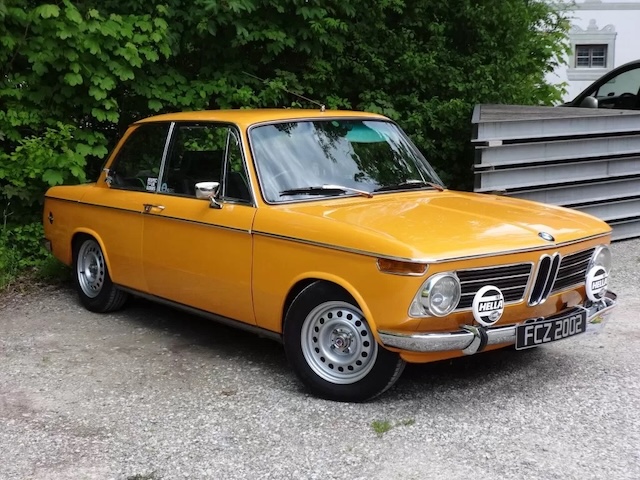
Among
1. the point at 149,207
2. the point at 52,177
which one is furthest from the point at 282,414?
the point at 52,177

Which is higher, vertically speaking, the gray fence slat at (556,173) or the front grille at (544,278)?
the gray fence slat at (556,173)

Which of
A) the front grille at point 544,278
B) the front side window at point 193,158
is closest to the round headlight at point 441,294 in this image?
the front grille at point 544,278

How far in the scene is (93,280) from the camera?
7.02 m

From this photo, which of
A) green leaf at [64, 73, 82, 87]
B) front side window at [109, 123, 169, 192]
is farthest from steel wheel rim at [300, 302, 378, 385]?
green leaf at [64, 73, 82, 87]

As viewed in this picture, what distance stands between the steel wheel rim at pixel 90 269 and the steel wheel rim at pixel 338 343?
2.75 metres

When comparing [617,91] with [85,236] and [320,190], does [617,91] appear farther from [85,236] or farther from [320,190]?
[85,236]

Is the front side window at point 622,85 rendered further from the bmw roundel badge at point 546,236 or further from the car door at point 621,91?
the bmw roundel badge at point 546,236

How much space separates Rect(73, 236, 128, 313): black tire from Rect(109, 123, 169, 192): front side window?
650mm

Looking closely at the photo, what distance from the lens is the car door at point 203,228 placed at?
17.1 ft

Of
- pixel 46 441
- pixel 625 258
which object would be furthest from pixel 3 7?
pixel 625 258

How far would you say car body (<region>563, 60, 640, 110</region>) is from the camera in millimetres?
12367

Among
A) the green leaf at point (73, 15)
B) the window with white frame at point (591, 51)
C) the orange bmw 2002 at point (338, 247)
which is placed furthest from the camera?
the window with white frame at point (591, 51)

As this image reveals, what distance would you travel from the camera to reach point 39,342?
6.21 metres

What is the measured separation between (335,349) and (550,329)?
49.1 inches
